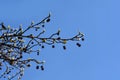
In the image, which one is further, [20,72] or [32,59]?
[20,72]

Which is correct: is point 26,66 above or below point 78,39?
below

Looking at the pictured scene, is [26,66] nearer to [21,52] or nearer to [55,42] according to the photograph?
[21,52]

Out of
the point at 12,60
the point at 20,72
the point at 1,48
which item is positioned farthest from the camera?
the point at 20,72

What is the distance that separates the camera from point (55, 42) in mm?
8148

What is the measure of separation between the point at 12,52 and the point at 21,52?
75 cm

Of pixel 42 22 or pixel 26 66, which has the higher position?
pixel 42 22

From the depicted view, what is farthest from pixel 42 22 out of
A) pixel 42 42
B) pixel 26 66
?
pixel 26 66

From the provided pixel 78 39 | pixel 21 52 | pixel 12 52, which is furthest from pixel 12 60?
pixel 78 39

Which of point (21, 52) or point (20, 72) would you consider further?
point (20, 72)

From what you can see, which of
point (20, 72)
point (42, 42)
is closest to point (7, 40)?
point (42, 42)

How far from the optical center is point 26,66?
26.8 feet

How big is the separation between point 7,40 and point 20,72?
4.91ft

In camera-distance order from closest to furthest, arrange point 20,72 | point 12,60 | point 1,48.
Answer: point 12,60, point 1,48, point 20,72

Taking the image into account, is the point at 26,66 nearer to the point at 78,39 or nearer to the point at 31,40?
the point at 31,40
